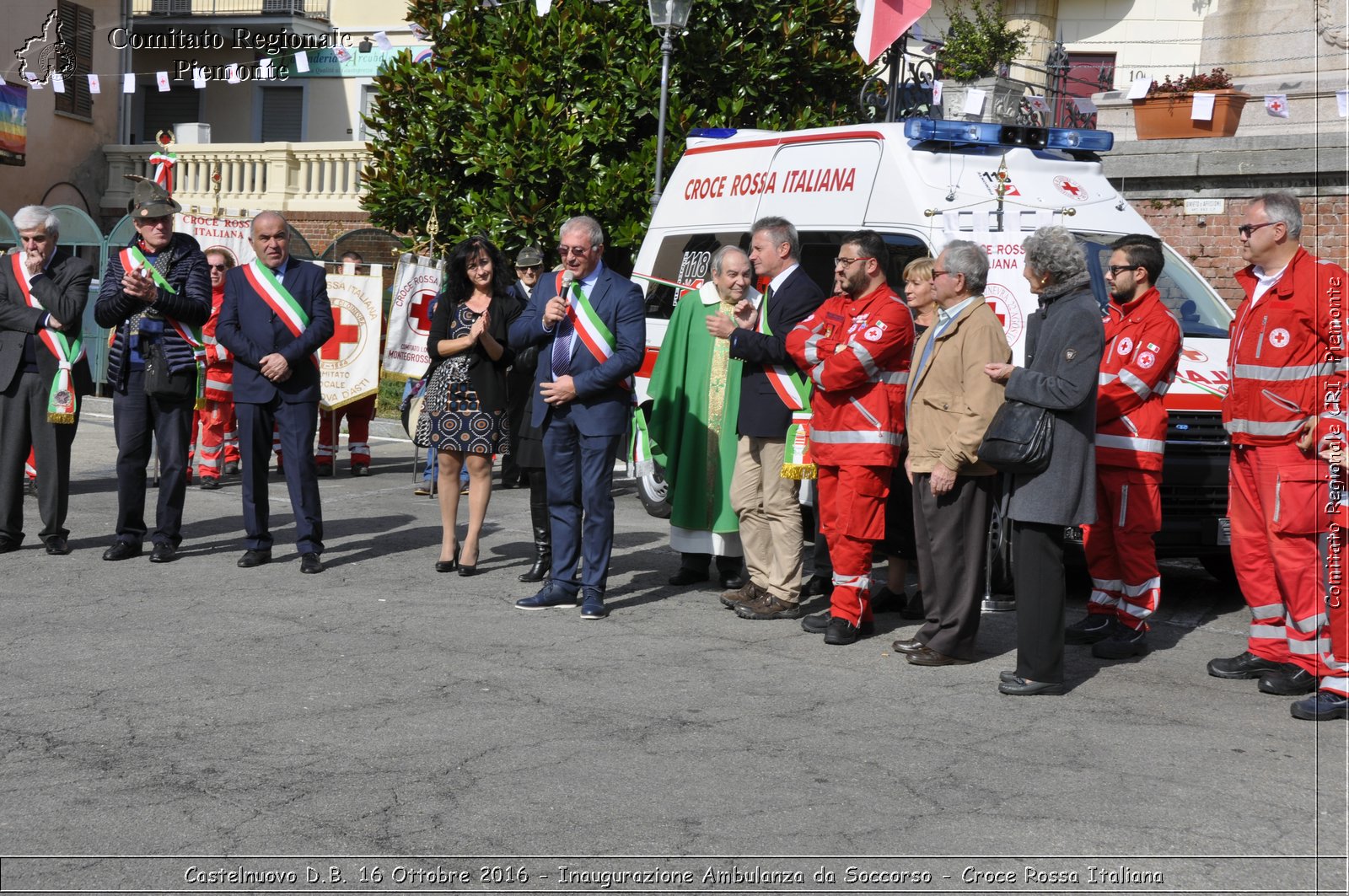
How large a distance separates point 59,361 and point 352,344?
15.4 ft

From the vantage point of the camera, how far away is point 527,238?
15203mm

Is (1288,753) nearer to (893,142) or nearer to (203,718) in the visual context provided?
(203,718)

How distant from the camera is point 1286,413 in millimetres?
6465

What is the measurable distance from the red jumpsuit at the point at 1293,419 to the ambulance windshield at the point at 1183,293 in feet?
7.24

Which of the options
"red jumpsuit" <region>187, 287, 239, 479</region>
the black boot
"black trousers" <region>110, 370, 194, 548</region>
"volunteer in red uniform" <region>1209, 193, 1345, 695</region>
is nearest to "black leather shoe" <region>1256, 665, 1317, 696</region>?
"volunteer in red uniform" <region>1209, 193, 1345, 695</region>

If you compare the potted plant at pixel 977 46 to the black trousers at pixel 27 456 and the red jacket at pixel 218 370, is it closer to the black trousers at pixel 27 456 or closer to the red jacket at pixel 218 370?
the red jacket at pixel 218 370

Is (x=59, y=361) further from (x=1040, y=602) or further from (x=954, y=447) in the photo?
(x=1040, y=602)

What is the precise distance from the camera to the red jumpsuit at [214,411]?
41.1 feet

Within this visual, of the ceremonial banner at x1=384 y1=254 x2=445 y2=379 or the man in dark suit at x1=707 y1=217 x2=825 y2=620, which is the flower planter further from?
the man in dark suit at x1=707 y1=217 x2=825 y2=620

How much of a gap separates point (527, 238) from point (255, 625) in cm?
839

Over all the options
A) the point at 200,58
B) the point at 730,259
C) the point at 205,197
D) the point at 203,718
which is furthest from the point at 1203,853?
the point at 200,58

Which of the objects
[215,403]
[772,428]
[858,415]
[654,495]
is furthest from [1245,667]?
[215,403]

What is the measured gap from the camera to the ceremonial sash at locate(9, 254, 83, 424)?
29.8 feet

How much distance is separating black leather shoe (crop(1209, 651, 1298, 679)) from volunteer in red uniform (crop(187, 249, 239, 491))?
Result: 8.27m
